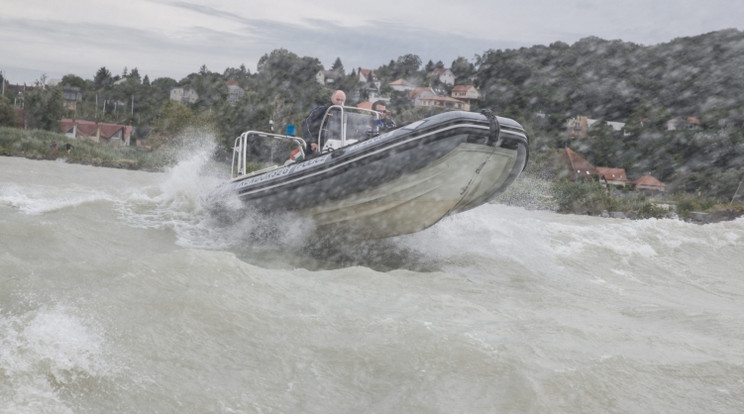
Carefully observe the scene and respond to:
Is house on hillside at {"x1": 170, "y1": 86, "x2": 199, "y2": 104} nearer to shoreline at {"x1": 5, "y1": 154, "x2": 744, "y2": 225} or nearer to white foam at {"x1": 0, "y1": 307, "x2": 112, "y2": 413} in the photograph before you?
shoreline at {"x1": 5, "y1": 154, "x2": 744, "y2": 225}

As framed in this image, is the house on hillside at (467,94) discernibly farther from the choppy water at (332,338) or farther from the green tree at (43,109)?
the choppy water at (332,338)

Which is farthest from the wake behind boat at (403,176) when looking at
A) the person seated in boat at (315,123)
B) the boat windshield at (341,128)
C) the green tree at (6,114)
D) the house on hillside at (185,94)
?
the house on hillside at (185,94)

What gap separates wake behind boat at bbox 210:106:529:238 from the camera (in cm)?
624

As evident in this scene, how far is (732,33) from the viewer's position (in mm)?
78875

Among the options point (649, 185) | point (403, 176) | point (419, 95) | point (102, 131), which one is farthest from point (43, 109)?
point (403, 176)

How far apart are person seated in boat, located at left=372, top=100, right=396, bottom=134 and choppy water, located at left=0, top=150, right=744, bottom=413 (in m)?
2.29

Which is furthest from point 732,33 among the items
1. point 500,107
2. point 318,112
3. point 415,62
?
point 318,112

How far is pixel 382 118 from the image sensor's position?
7984mm

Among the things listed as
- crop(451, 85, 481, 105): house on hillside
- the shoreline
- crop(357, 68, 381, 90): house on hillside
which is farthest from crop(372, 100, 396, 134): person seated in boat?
crop(357, 68, 381, 90): house on hillside

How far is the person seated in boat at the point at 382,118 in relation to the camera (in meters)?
7.77

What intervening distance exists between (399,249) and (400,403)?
4.86m

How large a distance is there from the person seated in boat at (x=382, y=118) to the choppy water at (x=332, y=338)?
229cm

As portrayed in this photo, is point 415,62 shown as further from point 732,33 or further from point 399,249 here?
point 399,249

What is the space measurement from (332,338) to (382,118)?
16.8ft
